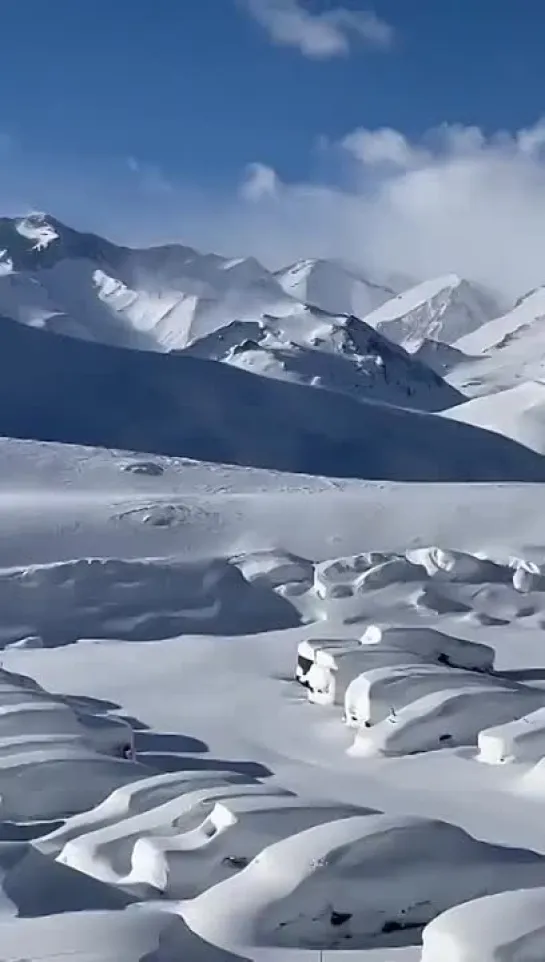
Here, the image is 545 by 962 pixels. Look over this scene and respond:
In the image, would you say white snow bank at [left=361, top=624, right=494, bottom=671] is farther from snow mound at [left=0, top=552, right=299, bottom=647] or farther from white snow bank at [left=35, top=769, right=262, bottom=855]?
white snow bank at [left=35, top=769, right=262, bottom=855]

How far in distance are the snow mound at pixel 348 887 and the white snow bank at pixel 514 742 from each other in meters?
4.51

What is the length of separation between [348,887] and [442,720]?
21.1 ft

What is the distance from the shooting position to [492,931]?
22.1 feet

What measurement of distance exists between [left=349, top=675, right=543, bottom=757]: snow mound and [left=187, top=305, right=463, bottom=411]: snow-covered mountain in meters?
90.2

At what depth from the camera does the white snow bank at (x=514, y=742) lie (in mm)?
12914

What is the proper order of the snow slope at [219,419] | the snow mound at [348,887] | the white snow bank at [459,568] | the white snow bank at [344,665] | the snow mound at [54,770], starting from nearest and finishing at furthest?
the snow mound at [348,887] → the snow mound at [54,770] → the white snow bank at [344,665] → the white snow bank at [459,568] → the snow slope at [219,419]

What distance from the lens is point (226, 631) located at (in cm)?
2477

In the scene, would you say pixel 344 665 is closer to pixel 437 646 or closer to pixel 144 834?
pixel 437 646

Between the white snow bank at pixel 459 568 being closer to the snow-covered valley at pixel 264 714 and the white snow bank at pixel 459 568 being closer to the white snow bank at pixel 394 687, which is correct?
the snow-covered valley at pixel 264 714

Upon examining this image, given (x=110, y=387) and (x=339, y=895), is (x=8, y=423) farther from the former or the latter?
(x=339, y=895)

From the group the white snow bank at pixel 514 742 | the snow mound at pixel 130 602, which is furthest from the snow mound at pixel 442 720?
the snow mound at pixel 130 602

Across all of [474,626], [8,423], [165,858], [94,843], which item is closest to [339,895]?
[165,858]

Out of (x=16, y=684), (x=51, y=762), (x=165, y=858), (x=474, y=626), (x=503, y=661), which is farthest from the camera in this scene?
(x=474, y=626)

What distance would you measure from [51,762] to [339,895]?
4.36 metres
